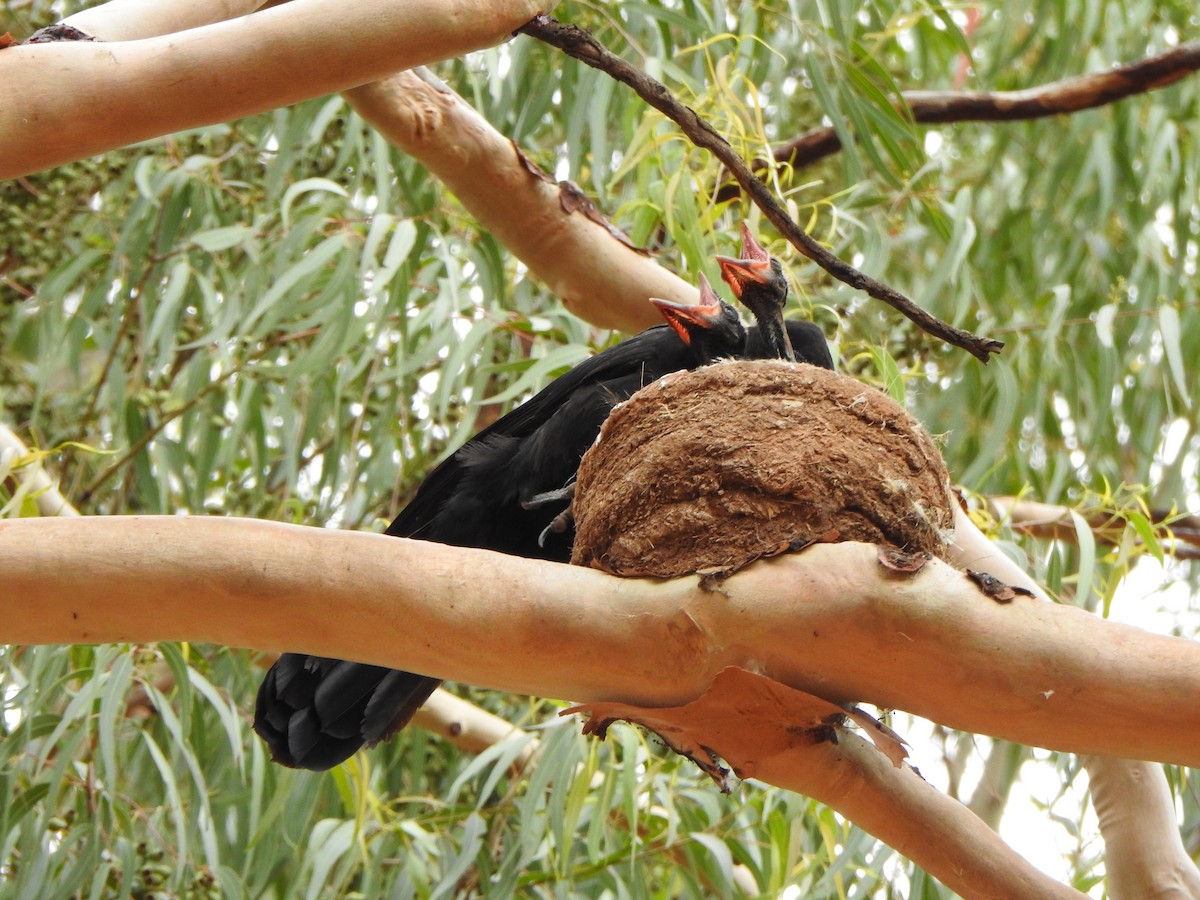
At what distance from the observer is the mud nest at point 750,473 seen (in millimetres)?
1771

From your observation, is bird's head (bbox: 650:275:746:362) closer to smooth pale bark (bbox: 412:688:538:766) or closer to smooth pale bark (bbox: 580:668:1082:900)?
smooth pale bark (bbox: 580:668:1082:900)

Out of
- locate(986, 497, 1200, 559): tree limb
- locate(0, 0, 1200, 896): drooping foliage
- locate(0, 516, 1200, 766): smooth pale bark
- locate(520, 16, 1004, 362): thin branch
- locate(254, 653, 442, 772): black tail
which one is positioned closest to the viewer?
locate(0, 516, 1200, 766): smooth pale bark

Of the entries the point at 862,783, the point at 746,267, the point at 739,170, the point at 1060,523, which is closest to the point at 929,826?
the point at 862,783

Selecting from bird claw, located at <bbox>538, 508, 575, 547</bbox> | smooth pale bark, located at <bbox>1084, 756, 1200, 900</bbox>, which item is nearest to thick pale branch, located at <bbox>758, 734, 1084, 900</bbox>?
smooth pale bark, located at <bbox>1084, 756, 1200, 900</bbox>

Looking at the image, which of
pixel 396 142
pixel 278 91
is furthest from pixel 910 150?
pixel 278 91

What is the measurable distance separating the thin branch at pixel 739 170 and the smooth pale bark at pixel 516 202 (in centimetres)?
64

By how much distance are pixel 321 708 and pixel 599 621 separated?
98 cm

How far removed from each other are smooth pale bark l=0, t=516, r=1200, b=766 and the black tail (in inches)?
32.7

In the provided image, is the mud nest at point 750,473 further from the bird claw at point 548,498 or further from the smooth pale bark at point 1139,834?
the smooth pale bark at point 1139,834

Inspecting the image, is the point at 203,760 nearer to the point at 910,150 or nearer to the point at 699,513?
the point at 699,513

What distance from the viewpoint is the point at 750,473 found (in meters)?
1.82

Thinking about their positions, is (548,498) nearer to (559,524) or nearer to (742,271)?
(559,524)

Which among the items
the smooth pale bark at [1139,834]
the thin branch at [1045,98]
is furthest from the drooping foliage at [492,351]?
the smooth pale bark at [1139,834]

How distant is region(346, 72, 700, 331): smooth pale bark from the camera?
8.06 ft
